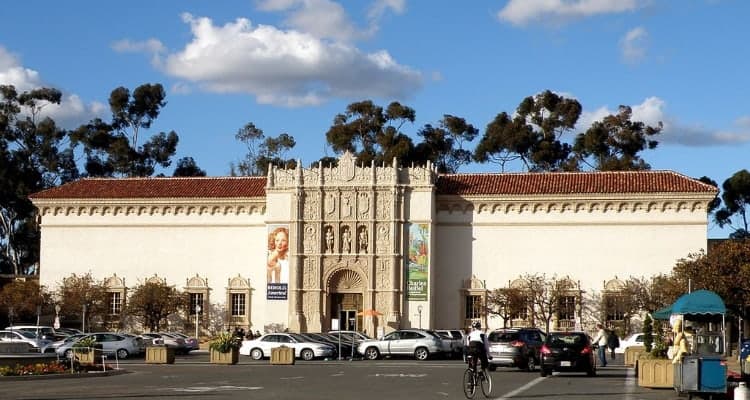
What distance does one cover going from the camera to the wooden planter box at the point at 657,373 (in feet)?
105

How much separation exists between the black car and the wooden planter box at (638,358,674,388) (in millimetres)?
5178

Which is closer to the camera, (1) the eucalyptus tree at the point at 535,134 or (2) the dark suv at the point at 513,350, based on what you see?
(2) the dark suv at the point at 513,350

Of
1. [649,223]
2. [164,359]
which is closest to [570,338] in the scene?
[164,359]

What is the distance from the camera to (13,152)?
10288 cm

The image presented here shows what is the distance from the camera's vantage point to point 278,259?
246ft

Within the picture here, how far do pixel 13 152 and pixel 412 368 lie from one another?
224ft

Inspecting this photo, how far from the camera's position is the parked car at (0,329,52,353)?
55.6m

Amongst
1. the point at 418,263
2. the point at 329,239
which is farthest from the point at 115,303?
the point at 418,263

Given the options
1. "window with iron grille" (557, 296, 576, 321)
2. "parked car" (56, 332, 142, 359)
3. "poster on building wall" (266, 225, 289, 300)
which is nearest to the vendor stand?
"parked car" (56, 332, 142, 359)

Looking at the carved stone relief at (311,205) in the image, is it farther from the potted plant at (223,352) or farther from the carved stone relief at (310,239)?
the potted plant at (223,352)

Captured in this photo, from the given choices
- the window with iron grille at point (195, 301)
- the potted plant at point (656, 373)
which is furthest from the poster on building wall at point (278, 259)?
the potted plant at point (656, 373)

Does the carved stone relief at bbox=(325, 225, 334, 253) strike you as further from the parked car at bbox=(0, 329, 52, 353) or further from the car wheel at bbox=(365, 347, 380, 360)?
the car wheel at bbox=(365, 347, 380, 360)

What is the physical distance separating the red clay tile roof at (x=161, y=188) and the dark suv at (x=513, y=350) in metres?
35.2

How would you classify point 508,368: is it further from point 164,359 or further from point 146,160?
point 146,160
